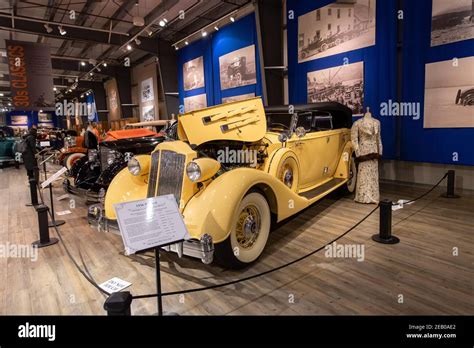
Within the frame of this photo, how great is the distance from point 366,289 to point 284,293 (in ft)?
2.14

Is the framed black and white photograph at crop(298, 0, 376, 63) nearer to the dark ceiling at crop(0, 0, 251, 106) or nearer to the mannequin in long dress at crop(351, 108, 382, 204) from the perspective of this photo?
the dark ceiling at crop(0, 0, 251, 106)

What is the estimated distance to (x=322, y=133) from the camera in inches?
179

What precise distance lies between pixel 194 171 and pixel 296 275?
4.24 feet

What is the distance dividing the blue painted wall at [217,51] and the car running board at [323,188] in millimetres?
4701

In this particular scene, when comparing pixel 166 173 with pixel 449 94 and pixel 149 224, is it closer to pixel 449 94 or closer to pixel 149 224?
pixel 149 224

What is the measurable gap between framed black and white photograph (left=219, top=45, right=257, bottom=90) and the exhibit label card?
25.2 ft

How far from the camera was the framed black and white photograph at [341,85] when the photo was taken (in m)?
6.53
